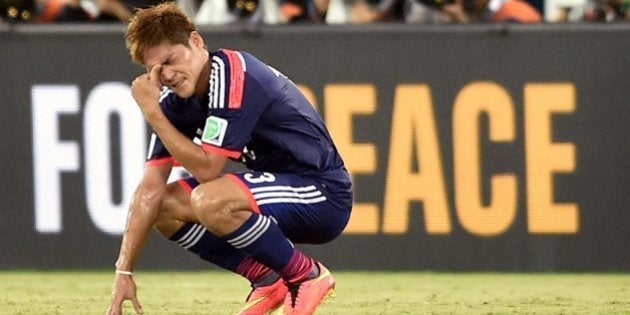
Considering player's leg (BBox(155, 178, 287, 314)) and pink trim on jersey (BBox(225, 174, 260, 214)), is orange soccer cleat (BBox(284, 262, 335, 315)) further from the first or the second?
pink trim on jersey (BBox(225, 174, 260, 214))

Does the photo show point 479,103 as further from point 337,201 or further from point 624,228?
point 337,201

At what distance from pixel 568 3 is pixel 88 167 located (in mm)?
3374

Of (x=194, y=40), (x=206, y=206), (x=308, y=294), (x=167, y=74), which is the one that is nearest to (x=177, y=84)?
(x=167, y=74)

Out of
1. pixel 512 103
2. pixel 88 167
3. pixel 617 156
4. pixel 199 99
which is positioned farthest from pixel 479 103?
pixel 199 99

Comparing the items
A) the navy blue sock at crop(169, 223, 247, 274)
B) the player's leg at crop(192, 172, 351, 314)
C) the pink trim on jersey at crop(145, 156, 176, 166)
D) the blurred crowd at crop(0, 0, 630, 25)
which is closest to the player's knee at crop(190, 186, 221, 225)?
the player's leg at crop(192, 172, 351, 314)

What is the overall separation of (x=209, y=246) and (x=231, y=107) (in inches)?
31.4

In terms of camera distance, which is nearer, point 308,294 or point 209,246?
point 308,294

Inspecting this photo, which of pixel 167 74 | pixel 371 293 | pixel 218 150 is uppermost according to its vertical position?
pixel 167 74

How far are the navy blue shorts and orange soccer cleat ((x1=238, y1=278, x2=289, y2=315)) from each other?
22 centimetres

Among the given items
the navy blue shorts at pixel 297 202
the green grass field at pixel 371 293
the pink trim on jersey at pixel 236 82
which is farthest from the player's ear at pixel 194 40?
the green grass field at pixel 371 293

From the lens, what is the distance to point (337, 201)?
6832 millimetres

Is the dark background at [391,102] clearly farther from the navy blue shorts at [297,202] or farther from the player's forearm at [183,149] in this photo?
the player's forearm at [183,149]

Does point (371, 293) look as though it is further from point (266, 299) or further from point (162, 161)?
point (162, 161)

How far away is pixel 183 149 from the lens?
20.8 ft
